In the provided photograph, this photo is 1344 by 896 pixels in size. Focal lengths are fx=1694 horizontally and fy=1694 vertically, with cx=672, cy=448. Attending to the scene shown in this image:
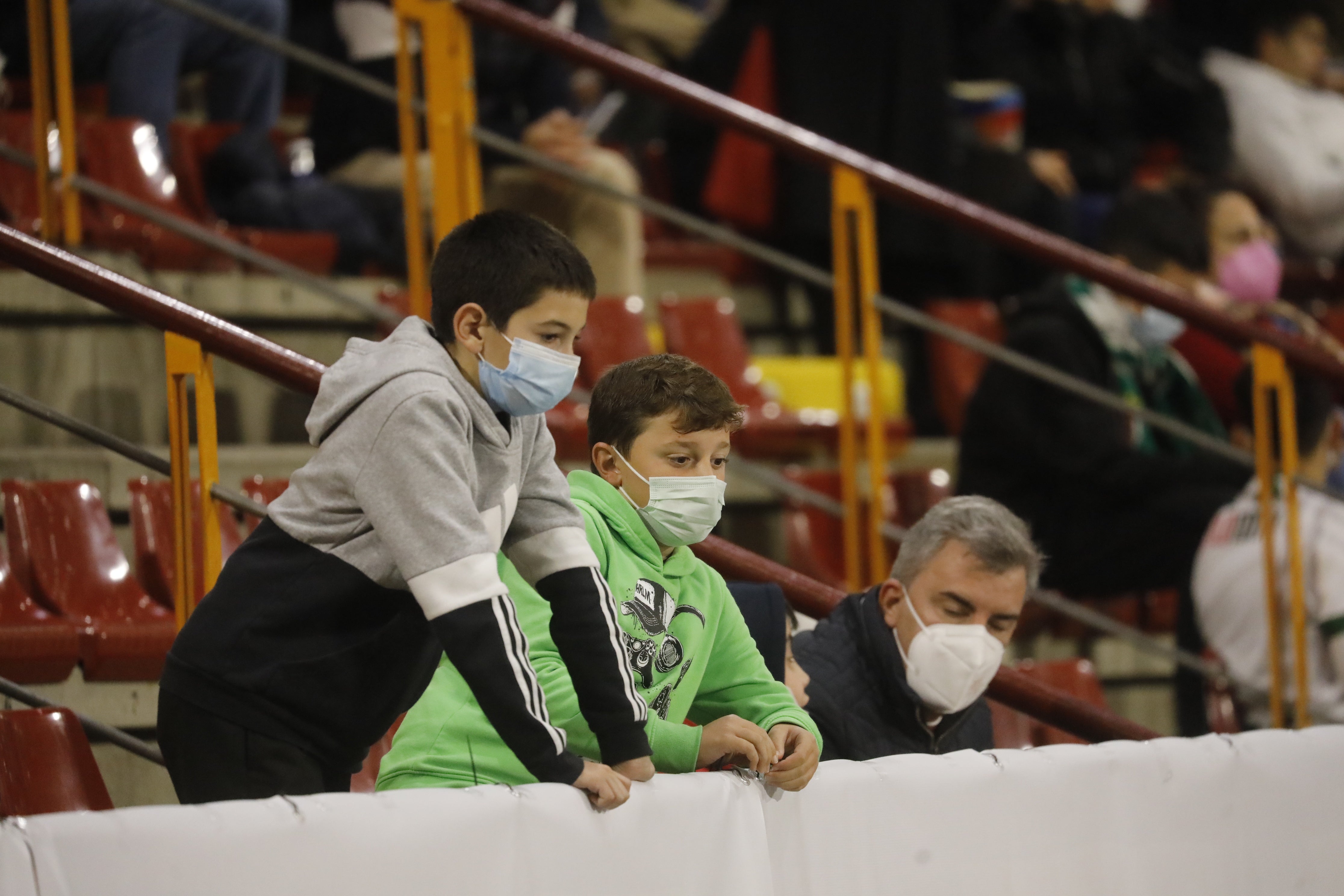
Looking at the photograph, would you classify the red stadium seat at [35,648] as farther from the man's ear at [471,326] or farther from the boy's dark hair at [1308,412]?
the boy's dark hair at [1308,412]

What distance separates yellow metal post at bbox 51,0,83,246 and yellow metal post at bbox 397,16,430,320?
71cm

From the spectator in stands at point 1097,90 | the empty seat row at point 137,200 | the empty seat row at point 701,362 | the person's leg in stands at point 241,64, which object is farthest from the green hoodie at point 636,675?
the spectator in stands at point 1097,90

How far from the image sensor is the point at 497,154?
16.4ft

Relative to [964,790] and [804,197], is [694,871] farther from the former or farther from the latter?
[804,197]

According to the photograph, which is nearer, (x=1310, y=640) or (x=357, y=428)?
(x=357, y=428)

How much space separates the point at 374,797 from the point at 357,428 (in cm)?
43

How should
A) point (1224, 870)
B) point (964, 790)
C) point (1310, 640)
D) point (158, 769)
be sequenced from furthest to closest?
point (1310, 640), point (158, 769), point (1224, 870), point (964, 790)

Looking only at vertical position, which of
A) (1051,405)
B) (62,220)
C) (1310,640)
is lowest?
(1310,640)

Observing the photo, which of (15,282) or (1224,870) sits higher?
(15,282)

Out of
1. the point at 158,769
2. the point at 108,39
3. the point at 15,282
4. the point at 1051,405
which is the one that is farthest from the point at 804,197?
the point at 158,769

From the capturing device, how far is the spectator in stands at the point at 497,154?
14.7 feet

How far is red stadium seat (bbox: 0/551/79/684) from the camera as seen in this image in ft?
8.55

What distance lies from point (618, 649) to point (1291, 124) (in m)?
5.75

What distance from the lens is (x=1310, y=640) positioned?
144 inches
